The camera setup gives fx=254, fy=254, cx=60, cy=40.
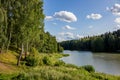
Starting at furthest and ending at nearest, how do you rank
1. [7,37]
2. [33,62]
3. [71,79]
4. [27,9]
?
[7,37] < [33,62] < [27,9] < [71,79]

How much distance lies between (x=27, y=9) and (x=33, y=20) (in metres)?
1.94

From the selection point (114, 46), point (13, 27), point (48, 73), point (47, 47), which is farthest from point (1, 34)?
point (114, 46)

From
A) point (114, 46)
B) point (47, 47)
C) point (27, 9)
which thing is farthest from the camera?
point (114, 46)

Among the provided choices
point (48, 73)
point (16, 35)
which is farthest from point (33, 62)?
point (48, 73)

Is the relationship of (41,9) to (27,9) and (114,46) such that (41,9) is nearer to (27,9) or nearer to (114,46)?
(27,9)

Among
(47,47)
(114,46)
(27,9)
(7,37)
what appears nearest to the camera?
(27,9)

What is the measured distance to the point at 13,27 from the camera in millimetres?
39188

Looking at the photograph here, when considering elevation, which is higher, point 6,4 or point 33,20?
point 6,4

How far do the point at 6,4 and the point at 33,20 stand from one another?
15.5 ft

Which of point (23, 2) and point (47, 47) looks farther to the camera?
point (47, 47)

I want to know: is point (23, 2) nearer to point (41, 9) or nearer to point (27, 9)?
point (27, 9)

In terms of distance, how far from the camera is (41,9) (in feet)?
141

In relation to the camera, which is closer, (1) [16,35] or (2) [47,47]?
(1) [16,35]

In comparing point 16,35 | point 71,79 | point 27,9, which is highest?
point 27,9
